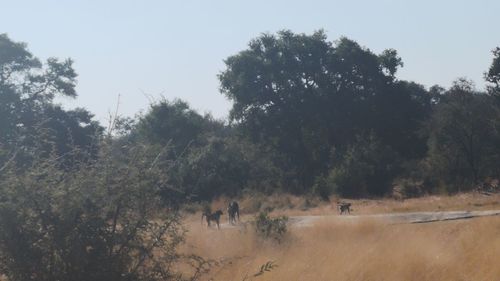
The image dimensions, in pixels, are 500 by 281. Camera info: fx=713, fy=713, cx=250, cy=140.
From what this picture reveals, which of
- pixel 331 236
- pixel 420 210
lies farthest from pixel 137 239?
pixel 420 210

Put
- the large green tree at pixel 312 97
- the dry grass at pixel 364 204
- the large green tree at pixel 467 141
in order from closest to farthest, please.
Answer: the dry grass at pixel 364 204 → the large green tree at pixel 467 141 → the large green tree at pixel 312 97

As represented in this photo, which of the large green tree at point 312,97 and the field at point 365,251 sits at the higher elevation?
the large green tree at point 312,97

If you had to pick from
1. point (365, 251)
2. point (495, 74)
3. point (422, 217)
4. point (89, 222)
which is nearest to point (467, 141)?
point (495, 74)

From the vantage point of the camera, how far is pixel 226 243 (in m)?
20.1

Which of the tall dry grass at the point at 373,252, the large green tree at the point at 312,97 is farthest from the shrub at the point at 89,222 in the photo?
the large green tree at the point at 312,97

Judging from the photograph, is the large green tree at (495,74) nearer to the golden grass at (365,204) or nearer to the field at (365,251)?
the golden grass at (365,204)

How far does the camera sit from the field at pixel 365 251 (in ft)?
43.2

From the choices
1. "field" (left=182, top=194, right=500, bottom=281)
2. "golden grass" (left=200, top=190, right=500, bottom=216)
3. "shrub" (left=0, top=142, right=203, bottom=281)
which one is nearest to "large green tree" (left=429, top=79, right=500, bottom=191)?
"golden grass" (left=200, top=190, right=500, bottom=216)

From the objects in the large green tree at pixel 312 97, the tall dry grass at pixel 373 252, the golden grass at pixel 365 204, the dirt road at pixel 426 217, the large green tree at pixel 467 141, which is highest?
the large green tree at pixel 312 97

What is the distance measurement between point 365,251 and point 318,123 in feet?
122

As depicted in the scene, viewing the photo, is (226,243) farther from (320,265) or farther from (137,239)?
(137,239)

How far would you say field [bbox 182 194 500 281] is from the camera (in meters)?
13.2

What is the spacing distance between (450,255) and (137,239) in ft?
27.4

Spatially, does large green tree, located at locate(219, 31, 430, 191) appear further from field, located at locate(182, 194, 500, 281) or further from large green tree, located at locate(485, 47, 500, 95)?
field, located at locate(182, 194, 500, 281)
